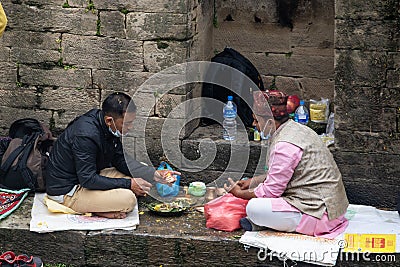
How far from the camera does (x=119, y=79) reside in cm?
741

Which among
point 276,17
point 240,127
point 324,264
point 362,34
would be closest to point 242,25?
point 276,17

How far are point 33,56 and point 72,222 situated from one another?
1.72m

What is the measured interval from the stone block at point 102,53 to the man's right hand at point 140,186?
42.6 inches

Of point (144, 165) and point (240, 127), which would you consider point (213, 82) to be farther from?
point (144, 165)

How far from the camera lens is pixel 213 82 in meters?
7.90

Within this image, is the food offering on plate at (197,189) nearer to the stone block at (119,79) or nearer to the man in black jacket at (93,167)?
the man in black jacket at (93,167)

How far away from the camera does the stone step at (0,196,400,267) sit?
Result: 20.7 ft

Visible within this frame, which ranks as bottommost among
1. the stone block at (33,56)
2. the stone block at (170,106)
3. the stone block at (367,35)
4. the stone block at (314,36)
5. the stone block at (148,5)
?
the stone block at (170,106)

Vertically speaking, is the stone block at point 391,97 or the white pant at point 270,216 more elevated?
the stone block at point 391,97

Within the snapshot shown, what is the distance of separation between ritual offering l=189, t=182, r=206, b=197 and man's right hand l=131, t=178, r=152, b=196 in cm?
59

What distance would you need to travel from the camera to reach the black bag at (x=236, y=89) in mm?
7859

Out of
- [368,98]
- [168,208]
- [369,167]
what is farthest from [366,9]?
[168,208]

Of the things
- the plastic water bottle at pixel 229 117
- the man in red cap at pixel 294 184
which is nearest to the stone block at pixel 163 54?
the plastic water bottle at pixel 229 117

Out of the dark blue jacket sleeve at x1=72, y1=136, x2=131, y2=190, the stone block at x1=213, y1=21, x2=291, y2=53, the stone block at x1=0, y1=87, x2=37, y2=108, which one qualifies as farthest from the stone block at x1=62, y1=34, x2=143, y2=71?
the stone block at x1=213, y1=21, x2=291, y2=53
